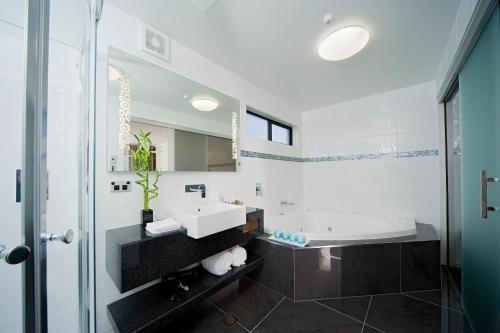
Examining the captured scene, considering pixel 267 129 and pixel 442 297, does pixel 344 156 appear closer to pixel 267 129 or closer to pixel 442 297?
pixel 267 129

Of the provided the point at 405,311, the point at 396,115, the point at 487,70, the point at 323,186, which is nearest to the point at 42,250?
the point at 487,70

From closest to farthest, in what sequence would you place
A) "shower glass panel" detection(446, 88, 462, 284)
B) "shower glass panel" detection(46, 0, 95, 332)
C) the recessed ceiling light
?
"shower glass panel" detection(46, 0, 95, 332) → the recessed ceiling light → "shower glass panel" detection(446, 88, 462, 284)

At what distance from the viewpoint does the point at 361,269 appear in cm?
166

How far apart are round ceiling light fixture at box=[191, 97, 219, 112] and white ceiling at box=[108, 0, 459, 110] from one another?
431 mm

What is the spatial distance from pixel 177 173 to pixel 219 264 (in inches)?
33.3

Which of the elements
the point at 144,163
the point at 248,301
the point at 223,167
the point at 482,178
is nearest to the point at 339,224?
the point at 248,301

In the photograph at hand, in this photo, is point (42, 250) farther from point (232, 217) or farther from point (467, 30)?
point (467, 30)

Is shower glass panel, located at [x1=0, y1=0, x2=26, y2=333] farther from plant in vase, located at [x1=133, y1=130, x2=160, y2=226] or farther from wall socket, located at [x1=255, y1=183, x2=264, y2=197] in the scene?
wall socket, located at [x1=255, y1=183, x2=264, y2=197]

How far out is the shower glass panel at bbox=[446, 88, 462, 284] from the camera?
1940mm

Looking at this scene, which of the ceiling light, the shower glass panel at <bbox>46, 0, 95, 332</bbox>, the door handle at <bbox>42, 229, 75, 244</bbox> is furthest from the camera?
the ceiling light

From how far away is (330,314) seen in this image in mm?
1459

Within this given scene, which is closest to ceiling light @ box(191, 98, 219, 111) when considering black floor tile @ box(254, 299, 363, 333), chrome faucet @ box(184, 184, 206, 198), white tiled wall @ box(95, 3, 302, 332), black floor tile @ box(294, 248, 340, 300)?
white tiled wall @ box(95, 3, 302, 332)

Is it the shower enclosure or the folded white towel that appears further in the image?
the folded white towel

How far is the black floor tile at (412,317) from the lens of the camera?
130cm
